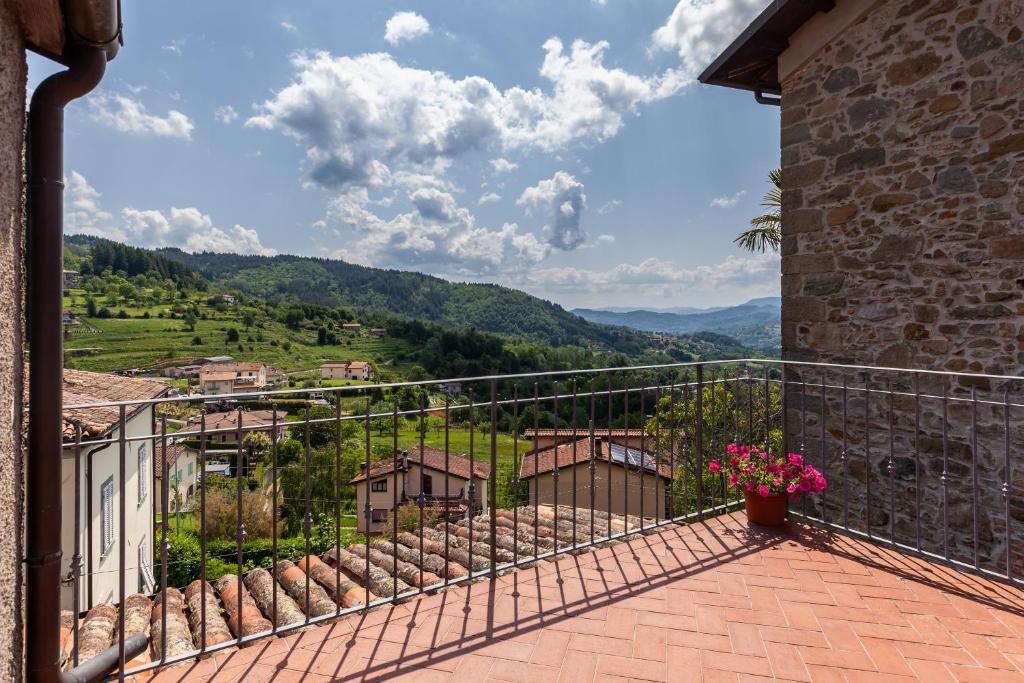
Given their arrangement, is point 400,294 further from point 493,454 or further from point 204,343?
point 493,454

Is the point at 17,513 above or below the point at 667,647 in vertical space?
above

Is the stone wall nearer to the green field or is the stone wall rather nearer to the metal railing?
the metal railing

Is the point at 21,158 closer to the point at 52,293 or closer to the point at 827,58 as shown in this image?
the point at 52,293

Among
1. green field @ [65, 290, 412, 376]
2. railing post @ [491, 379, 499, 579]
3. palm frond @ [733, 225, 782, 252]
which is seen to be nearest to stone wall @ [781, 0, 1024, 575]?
railing post @ [491, 379, 499, 579]

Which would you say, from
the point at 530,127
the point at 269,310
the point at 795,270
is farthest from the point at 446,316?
the point at 795,270

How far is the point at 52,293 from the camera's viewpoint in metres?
1.53

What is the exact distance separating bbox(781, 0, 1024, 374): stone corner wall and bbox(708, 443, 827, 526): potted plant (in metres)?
1.32

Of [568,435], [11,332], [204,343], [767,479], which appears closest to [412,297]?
[204,343]

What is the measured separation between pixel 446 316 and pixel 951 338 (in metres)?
70.7

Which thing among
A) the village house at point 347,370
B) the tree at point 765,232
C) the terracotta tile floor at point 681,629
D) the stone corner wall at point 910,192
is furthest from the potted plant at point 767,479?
the village house at point 347,370

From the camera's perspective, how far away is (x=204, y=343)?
161 feet

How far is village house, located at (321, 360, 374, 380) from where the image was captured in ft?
148

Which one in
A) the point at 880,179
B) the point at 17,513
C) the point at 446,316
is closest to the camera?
the point at 17,513

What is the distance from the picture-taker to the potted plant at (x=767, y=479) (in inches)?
158
